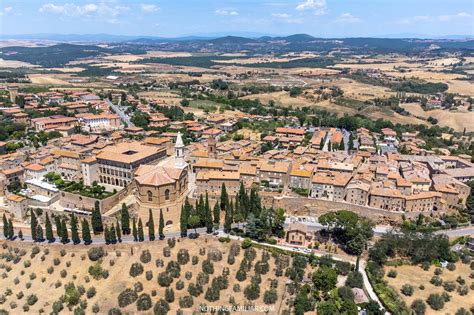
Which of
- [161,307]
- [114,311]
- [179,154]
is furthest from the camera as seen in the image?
[179,154]

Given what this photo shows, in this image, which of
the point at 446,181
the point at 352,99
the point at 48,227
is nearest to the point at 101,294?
the point at 48,227

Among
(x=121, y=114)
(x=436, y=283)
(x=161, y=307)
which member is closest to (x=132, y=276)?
(x=161, y=307)

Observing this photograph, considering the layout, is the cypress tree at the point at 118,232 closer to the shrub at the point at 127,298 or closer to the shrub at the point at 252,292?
the shrub at the point at 127,298

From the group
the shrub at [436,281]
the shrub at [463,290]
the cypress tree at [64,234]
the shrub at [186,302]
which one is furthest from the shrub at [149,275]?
the shrub at [463,290]

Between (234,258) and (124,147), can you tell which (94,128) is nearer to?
(124,147)

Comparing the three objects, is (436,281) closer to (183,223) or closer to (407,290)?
(407,290)

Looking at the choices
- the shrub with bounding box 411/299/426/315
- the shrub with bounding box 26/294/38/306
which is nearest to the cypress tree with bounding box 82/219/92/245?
the shrub with bounding box 26/294/38/306
